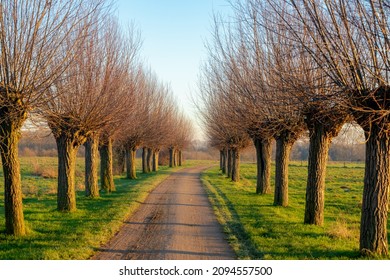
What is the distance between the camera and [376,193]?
7828 millimetres

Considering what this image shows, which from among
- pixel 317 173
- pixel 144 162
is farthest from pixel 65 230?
pixel 144 162

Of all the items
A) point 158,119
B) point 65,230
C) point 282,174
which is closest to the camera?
point 65,230

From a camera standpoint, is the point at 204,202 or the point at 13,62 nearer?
the point at 13,62

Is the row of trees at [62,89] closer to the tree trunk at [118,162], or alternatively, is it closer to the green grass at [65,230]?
the green grass at [65,230]

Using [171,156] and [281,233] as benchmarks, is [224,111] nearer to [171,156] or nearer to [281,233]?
[281,233]

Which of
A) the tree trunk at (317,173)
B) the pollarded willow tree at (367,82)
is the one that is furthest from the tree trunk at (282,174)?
the pollarded willow tree at (367,82)

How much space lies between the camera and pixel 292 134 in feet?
52.6

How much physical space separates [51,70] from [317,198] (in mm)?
8513

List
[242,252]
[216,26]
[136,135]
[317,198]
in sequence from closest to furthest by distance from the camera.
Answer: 1. [242,252]
2. [317,198]
3. [216,26]
4. [136,135]

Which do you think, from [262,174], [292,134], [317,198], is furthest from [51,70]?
[262,174]

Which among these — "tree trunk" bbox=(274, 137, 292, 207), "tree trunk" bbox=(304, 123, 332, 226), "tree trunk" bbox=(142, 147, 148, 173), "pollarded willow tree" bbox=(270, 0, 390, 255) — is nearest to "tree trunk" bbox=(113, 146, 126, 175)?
"tree trunk" bbox=(142, 147, 148, 173)

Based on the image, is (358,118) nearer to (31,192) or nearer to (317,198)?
(317,198)

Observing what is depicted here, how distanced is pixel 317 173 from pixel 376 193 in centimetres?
388
